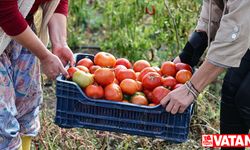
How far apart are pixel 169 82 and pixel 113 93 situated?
32 centimetres

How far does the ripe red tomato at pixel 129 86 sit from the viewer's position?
2.55 metres

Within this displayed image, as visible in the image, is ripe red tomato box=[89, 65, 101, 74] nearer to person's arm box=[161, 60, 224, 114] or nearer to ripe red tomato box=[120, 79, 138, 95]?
ripe red tomato box=[120, 79, 138, 95]

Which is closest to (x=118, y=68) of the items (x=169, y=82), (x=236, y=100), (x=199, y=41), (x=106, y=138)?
(x=169, y=82)

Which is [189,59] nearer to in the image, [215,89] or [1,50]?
[1,50]

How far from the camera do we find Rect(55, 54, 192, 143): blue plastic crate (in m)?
2.47

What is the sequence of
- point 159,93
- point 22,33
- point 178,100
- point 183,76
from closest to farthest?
point 22,33 → point 178,100 → point 159,93 → point 183,76

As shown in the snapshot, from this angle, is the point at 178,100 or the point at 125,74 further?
the point at 125,74

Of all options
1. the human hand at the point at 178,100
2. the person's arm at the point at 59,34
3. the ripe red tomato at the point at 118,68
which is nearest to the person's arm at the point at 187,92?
the human hand at the point at 178,100

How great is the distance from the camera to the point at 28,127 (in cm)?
287

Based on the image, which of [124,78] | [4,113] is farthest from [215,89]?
[4,113]

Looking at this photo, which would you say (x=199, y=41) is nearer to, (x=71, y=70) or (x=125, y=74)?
(x=125, y=74)

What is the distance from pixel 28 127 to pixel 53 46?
1.60 feet

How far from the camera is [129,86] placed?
8.37 feet

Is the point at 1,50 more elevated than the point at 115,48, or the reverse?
the point at 1,50
